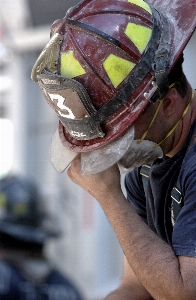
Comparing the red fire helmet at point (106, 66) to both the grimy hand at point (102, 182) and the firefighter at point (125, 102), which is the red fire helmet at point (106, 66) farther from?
the grimy hand at point (102, 182)

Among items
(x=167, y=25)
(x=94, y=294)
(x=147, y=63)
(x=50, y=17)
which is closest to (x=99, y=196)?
(x=147, y=63)

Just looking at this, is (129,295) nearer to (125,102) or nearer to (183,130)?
(183,130)

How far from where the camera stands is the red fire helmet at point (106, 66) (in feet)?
9.47

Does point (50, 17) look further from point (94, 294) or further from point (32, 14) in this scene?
point (94, 294)

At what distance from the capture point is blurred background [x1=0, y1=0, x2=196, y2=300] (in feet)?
26.8

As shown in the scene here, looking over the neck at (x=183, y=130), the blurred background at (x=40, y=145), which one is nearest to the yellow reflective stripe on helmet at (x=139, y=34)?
the neck at (x=183, y=130)

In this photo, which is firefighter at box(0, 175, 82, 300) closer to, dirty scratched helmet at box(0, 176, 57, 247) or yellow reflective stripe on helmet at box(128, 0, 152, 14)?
dirty scratched helmet at box(0, 176, 57, 247)

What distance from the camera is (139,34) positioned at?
9.66 feet

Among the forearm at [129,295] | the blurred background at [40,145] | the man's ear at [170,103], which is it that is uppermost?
the man's ear at [170,103]

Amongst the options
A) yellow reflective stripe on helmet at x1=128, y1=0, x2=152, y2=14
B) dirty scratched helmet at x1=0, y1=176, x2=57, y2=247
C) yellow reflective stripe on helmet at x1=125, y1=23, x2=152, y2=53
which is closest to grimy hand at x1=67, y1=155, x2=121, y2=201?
yellow reflective stripe on helmet at x1=125, y1=23, x2=152, y2=53

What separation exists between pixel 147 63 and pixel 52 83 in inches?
17.9

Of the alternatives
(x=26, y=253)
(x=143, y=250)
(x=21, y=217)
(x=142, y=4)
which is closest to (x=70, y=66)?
(x=142, y=4)

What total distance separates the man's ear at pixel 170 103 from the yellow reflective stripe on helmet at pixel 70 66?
44 centimetres

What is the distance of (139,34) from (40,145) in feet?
22.8
